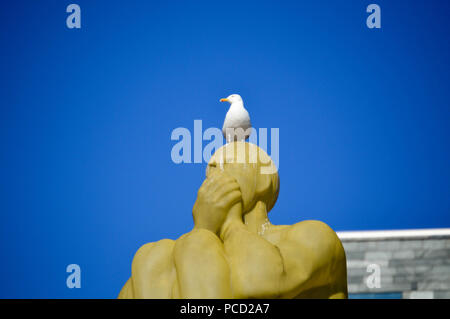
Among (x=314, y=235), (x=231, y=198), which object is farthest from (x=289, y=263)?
(x=231, y=198)

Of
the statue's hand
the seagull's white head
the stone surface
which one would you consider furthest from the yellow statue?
the stone surface

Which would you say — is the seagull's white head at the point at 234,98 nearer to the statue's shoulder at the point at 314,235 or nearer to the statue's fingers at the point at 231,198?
the statue's fingers at the point at 231,198

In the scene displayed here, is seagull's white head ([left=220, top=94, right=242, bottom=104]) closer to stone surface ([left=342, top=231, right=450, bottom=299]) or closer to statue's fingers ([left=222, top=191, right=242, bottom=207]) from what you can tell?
statue's fingers ([left=222, top=191, right=242, bottom=207])

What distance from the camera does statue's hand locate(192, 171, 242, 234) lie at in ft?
13.0

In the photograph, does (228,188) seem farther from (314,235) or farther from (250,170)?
(314,235)

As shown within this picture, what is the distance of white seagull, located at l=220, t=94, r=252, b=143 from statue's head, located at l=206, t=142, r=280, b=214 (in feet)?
1.36

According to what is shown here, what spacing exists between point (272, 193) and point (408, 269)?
530 cm

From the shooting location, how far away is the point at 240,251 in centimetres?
359

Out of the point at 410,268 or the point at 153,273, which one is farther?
the point at 410,268

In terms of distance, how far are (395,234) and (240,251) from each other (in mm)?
5788
